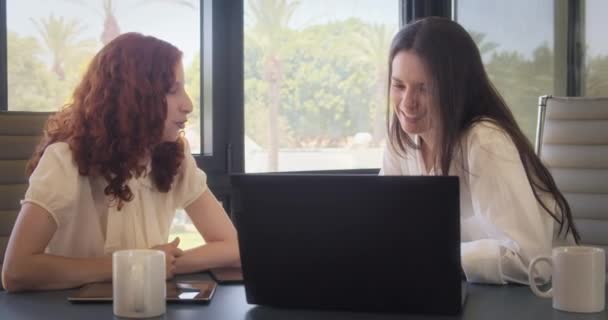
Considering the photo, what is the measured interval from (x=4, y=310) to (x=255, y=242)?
427 mm

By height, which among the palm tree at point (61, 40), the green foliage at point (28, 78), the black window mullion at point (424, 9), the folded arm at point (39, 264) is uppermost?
the black window mullion at point (424, 9)

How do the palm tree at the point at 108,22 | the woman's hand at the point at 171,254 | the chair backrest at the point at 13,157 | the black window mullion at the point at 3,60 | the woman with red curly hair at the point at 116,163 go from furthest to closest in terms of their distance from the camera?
the palm tree at the point at 108,22 < the black window mullion at the point at 3,60 < the chair backrest at the point at 13,157 < the woman with red curly hair at the point at 116,163 < the woman's hand at the point at 171,254

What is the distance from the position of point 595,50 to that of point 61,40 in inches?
92.9

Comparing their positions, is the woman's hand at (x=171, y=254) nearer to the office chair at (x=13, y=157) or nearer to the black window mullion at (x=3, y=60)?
the office chair at (x=13, y=157)

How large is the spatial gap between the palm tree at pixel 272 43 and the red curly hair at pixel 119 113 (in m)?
1.16

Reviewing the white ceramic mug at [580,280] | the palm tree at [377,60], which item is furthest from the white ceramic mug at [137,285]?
the palm tree at [377,60]

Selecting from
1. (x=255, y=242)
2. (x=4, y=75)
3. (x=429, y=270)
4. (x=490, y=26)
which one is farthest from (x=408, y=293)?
(x=490, y=26)

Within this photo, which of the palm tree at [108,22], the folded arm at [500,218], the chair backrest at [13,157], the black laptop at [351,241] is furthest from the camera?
the palm tree at [108,22]

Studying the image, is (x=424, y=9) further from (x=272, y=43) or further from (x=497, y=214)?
(x=497, y=214)

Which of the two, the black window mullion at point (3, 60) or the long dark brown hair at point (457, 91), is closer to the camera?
the long dark brown hair at point (457, 91)

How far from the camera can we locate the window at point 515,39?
3.41m

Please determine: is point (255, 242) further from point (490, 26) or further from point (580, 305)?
point (490, 26)

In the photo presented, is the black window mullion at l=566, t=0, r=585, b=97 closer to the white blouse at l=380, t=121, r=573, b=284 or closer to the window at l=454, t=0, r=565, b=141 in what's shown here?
the window at l=454, t=0, r=565, b=141

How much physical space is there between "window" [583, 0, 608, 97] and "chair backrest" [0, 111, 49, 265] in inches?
98.9
